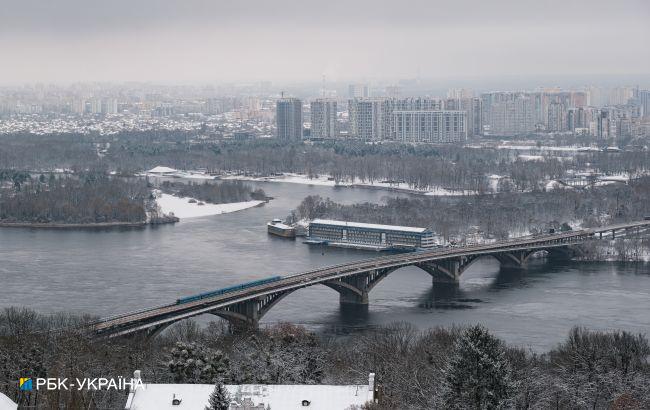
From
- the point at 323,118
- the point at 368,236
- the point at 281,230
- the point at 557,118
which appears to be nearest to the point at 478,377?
the point at 368,236

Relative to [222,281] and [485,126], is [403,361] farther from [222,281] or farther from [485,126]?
[485,126]

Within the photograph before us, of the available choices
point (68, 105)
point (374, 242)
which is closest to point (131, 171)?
point (374, 242)

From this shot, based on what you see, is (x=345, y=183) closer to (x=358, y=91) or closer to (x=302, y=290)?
(x=302, y=290)

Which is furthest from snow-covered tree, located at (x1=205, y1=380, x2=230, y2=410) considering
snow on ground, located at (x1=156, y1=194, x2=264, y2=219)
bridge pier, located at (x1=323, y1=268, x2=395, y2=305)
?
snow on ground, located at (x1=156, y1=194, x2=264, y2=219)

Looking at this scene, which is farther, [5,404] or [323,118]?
[323,118]

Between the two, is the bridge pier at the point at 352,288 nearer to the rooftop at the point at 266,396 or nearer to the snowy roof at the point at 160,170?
the rooftop at the point at 266,396

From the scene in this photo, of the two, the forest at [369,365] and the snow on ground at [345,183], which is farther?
the snow on ground at [345,183]

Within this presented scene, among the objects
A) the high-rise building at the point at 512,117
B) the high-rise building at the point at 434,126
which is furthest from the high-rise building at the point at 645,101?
the high-rise building at the point at 434,126
